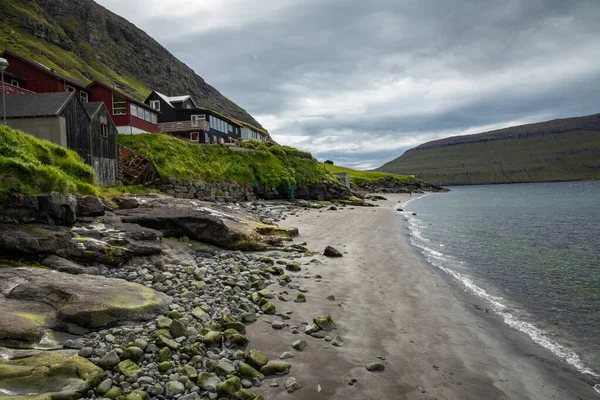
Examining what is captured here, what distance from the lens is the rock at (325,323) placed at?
1038cm

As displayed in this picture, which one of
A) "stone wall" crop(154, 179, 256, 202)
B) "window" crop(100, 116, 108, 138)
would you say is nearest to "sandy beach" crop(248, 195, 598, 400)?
"window" crop(100, 116, 108, 138)

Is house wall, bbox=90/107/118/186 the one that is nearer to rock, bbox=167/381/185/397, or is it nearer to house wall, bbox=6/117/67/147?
house wall, bbox=6/117/67/147

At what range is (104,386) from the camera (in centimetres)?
670

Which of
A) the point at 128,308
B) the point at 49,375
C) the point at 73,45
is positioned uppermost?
the point at 73,45

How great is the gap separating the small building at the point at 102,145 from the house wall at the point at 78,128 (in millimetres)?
563

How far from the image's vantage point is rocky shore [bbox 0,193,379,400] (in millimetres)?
6941

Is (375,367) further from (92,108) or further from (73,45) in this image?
(73,45)

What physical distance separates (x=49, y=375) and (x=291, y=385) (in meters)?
4.66

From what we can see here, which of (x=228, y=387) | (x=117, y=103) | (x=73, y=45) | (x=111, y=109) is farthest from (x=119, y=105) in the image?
(x=73, y=45)

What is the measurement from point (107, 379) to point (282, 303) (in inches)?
246

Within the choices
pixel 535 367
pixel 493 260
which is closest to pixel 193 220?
pixel 535 367

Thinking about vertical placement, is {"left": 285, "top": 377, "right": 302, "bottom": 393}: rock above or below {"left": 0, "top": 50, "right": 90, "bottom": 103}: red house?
below

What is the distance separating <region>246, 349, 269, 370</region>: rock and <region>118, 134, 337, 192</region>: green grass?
34.8 m

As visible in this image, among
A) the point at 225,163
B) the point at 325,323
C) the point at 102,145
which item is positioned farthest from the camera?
the point at 225,163
